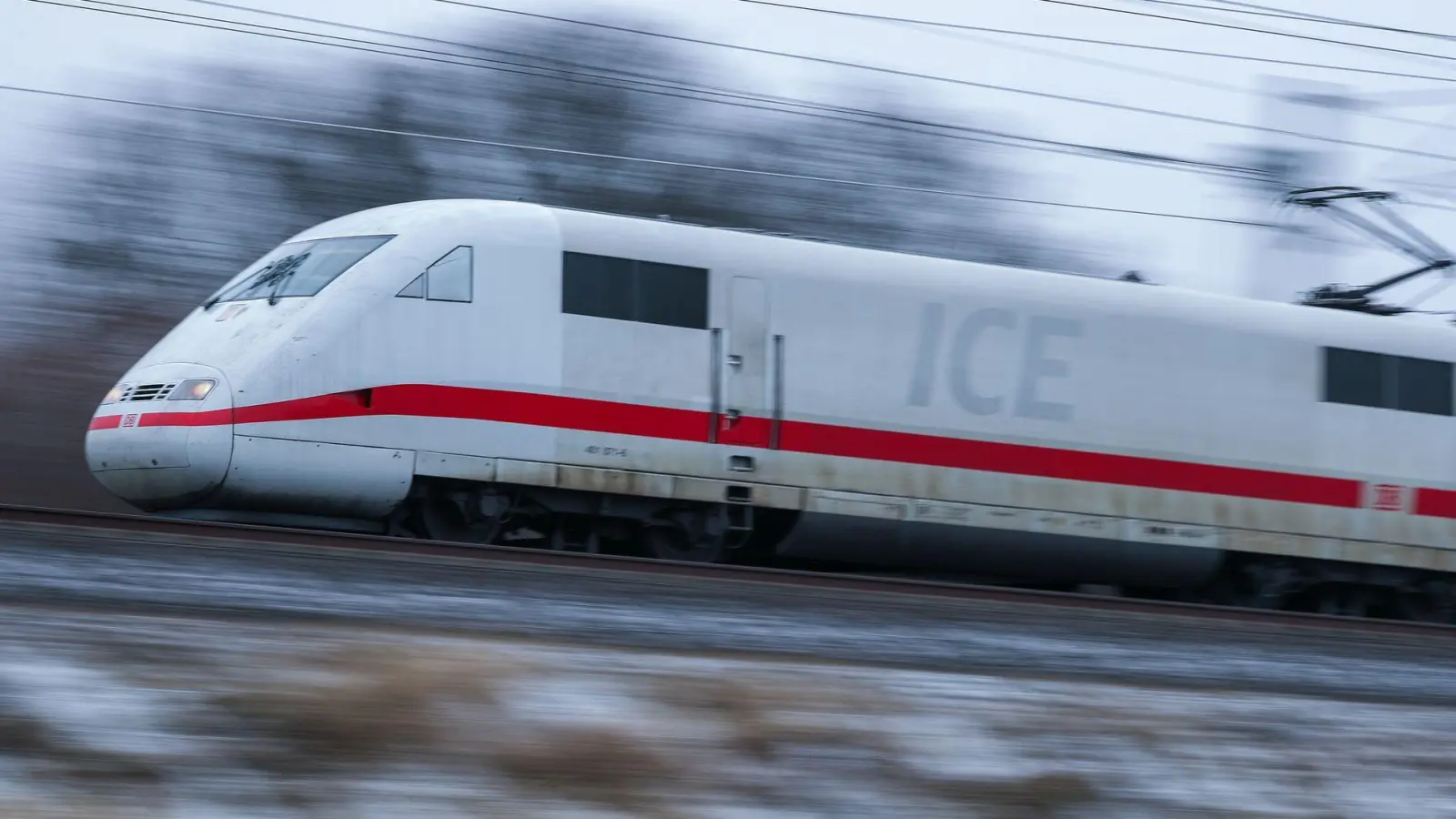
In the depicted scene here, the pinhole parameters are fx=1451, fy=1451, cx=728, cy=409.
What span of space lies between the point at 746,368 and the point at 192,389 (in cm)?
367

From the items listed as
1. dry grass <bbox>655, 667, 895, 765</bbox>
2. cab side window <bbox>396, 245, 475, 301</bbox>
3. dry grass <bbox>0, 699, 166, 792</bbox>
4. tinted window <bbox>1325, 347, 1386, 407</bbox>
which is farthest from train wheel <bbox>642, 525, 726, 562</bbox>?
dry grass <bbox>0, 699, 166, 792</bbox>

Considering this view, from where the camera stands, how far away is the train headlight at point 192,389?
895 centimetres

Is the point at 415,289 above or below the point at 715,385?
above

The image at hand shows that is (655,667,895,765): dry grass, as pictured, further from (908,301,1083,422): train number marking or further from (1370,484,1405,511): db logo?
(1370,484,1405,511): db logo

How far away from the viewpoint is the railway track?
768 cm

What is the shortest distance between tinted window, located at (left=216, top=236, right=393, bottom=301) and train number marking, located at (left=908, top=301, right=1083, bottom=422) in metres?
3.97

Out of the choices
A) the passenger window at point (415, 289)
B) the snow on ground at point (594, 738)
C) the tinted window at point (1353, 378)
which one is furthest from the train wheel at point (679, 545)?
the tinted window at point (1353, 378)

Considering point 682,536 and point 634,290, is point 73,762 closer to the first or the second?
point 634,290

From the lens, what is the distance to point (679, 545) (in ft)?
34.6

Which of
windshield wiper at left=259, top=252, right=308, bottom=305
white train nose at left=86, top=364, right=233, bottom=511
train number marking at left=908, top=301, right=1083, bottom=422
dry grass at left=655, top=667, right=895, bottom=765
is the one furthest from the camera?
train number marking at left=908, top=301, right=1083, bottom=422

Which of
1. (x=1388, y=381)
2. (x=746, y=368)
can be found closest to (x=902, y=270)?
(x=746, y=368)

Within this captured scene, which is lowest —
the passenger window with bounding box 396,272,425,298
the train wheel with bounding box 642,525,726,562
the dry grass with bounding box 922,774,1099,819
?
the dry grass with bounding box 922,774,1099,819

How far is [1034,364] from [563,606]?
5.67 meters

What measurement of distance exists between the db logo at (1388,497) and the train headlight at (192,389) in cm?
929
